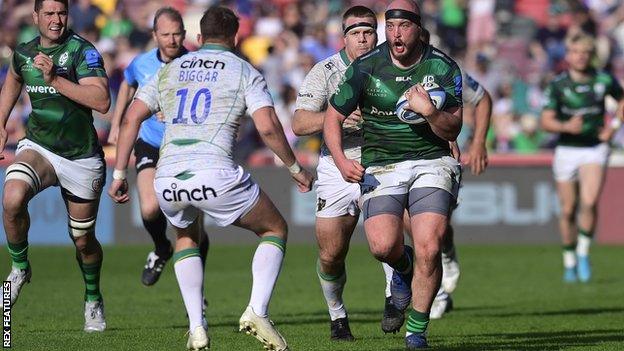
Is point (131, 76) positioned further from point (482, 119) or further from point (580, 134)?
point (580, 134)

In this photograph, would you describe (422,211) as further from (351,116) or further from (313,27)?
(313,27)

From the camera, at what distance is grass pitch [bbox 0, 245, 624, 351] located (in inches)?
427

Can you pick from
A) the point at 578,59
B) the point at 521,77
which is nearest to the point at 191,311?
the point at 578,59

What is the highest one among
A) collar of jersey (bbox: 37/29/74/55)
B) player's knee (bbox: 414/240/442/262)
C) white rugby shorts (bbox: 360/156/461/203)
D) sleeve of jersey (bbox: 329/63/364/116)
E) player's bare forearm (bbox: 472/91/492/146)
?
collar of jersey (bbox: 37/29/74/55)

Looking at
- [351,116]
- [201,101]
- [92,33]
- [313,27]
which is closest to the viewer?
[201,101]

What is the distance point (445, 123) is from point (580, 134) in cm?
824

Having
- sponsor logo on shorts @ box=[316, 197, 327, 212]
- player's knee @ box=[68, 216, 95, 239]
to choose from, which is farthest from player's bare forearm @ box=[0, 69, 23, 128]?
sponsor logo on shorts @ box=[316, 197, 327, 212]

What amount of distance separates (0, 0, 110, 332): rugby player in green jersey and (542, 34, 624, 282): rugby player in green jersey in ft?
24.5

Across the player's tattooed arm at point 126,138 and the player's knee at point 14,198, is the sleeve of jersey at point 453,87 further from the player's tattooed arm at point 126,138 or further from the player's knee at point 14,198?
the player's knee at point 14,198

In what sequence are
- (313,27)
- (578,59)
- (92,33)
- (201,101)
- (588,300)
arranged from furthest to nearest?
1. (313,27)
2. (92,33)
3. (578,59)
4. (588,300)
5. (201,101)

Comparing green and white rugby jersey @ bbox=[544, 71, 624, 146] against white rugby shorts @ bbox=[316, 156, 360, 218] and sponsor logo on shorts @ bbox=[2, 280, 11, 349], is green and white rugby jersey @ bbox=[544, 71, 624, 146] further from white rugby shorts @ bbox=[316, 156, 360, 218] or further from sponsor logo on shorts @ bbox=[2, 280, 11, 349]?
sponsor logo on shorts @ bbox=[2, 280, 11, 349]

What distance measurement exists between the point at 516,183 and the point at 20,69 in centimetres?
1296

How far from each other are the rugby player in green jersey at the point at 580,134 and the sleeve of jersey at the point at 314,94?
6.65 m

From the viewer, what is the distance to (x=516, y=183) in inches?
898
